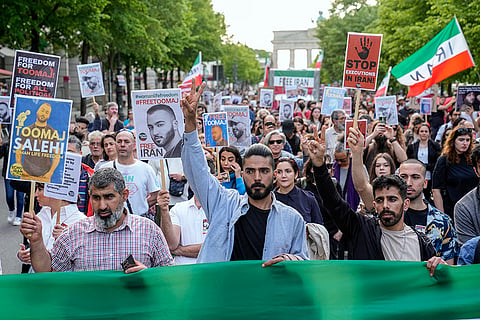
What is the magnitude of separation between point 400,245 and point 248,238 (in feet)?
3.30

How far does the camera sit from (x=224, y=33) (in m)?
66.2

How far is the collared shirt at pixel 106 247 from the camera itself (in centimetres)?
435

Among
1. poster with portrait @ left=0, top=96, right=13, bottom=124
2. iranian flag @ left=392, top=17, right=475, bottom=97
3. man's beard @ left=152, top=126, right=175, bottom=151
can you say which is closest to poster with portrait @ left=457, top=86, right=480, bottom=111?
iranian flag @ left=392, top=17, right=475, bottom=97

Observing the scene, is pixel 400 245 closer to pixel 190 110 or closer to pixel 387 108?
pixel 190 110

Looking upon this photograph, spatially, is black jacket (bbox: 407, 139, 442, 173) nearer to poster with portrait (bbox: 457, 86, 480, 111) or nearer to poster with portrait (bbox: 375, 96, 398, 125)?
poster with portrait (bbox: 375, 96, 398, 125)

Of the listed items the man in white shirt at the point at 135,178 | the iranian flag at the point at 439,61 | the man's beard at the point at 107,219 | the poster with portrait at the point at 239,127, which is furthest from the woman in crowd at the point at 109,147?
the iranian flag at the point at 439,61

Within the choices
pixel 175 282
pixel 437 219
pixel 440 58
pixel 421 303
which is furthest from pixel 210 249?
pixel 440 58

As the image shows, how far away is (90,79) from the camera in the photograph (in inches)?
587

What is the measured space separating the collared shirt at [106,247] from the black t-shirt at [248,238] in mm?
548

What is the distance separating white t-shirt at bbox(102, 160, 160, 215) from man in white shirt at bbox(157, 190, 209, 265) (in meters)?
1.38

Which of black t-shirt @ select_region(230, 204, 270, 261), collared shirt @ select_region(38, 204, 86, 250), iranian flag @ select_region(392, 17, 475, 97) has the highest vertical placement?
iranian flag @ select_region(392, 17, 475, 97)

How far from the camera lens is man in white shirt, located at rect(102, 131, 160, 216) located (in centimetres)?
712

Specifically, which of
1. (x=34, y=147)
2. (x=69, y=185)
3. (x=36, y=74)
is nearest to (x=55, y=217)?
(x=69, y=185)

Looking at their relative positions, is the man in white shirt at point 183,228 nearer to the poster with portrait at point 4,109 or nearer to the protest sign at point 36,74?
the protest sign at point 36,74
